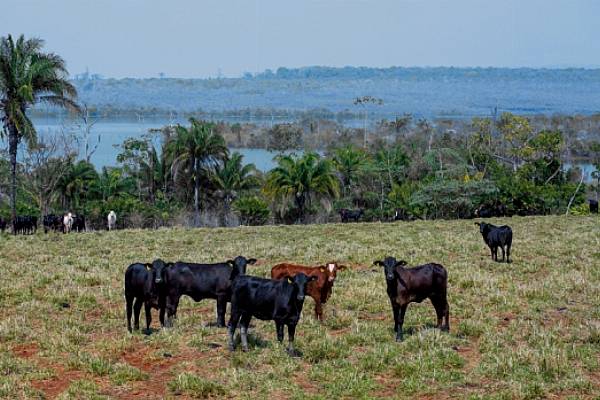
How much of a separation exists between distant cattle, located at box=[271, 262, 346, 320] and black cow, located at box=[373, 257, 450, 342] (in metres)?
1.37

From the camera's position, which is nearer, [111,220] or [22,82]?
[22,82]

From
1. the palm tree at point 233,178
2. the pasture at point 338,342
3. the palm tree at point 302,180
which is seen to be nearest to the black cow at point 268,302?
the pasture at point 338,342

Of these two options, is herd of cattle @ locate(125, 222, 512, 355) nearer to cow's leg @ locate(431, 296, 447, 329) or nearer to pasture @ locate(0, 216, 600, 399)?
cow's leg @ locate(431, 296, 447, 329)

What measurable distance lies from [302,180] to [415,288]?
34.0 m

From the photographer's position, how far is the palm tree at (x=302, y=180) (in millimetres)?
46625

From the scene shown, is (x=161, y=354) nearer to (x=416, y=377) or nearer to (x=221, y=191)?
(x=416, y=377)

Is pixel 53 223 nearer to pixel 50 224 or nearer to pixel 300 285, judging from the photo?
pixel 50 224

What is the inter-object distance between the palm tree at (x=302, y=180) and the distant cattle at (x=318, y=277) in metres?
31.6

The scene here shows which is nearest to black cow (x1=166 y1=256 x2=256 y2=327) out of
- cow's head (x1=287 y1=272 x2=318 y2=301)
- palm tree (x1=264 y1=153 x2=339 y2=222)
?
cow's head (x1=287 y1=272 x2=318 y2=301)

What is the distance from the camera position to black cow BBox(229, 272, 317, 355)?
38.8 ft

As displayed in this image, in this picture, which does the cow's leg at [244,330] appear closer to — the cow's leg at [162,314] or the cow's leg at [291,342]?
the cow's leg at [291,342]

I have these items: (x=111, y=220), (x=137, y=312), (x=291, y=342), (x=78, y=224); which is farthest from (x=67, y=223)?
(x=291, y=342)

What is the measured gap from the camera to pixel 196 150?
51.5m

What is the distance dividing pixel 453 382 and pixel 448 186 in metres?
36.6
